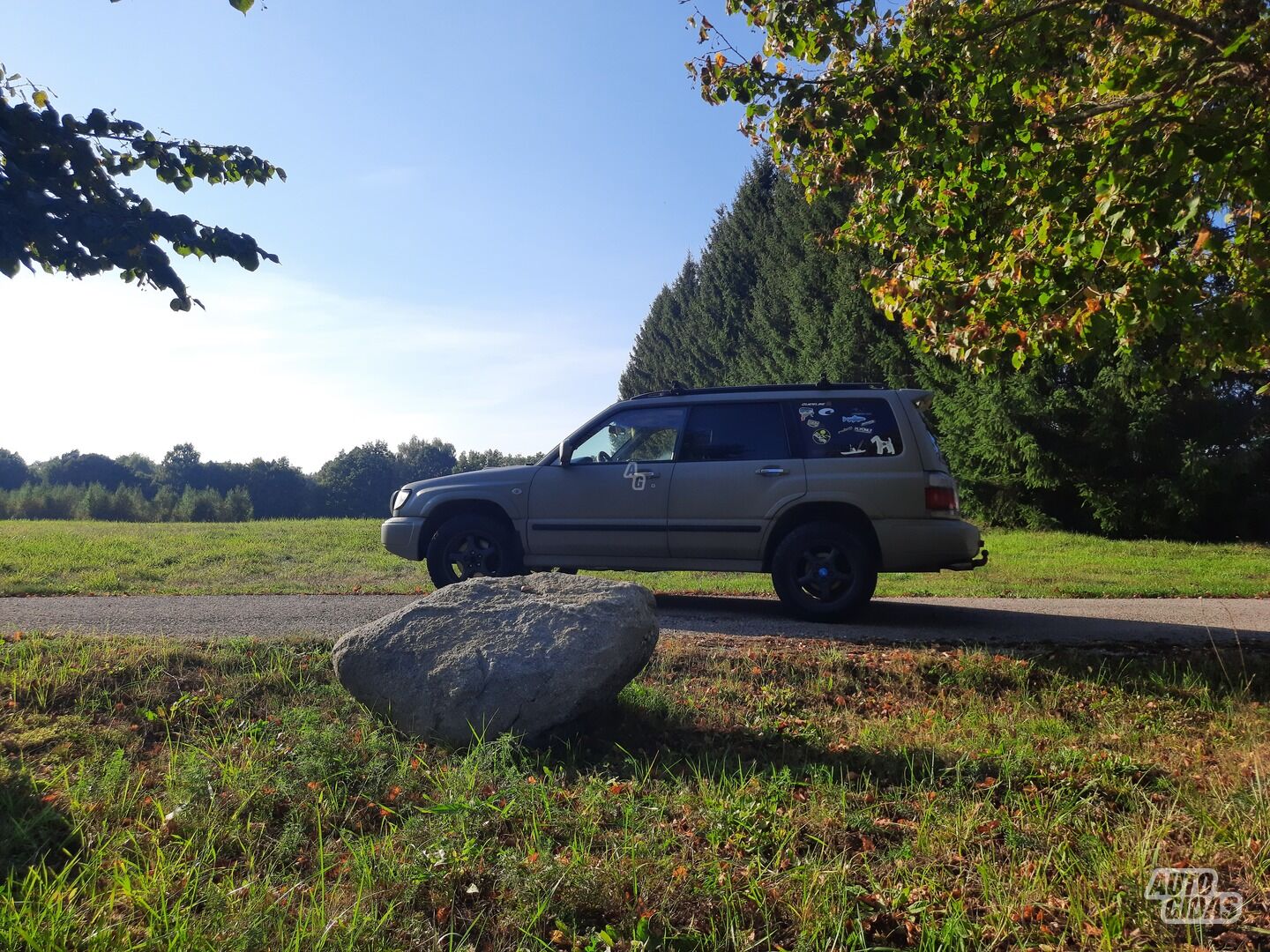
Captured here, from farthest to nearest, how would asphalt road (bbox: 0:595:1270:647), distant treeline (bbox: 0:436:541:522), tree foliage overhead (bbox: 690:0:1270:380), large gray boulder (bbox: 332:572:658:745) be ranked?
1. distant treeline (bbox: 0:436:541:522)
2. asphalt road (bbox: 0:595:1270:647)
3. tree foliage overhead (bbox: 690:0:1270:380)
4. large gray boulder (bbox: 332:572:658:745)

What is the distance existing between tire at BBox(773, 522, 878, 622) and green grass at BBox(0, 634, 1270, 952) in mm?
2054

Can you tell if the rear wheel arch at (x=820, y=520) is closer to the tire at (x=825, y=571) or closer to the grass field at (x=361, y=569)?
the tire at (x=825, y=571)

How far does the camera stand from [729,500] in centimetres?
791

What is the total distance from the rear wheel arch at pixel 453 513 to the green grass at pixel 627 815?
10.7 feet

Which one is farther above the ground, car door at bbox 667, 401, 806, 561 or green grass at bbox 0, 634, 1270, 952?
car door at bbox 667, 401, 806, 561

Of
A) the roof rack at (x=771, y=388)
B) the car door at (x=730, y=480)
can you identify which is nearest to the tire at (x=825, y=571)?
the car door at (x=730, y=480)

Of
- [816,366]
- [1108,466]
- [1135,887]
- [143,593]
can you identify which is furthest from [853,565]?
[816,366]

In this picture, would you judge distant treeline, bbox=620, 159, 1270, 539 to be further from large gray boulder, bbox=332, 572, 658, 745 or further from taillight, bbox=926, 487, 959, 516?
large gray boulder, bbox=332, 572, 658, 745

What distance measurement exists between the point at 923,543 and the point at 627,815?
4777 mm

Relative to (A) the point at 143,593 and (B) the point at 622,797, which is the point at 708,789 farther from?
(A) the point at 143,593

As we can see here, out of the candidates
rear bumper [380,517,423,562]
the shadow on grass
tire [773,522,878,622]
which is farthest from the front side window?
the shadow on grass

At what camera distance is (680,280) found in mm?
41969

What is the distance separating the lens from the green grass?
8.75ft

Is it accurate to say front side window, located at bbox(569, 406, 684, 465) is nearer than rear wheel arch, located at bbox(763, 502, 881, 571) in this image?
No
